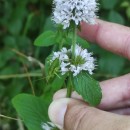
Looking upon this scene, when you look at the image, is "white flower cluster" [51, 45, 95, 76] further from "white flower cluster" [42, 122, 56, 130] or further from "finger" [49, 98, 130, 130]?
"white flower cluster" [42, 122, 56, 130]

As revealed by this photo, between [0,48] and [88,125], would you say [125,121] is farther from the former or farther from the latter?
[0,48]

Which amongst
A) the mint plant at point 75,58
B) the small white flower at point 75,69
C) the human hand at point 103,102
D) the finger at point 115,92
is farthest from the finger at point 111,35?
the small white flower at point 75,69

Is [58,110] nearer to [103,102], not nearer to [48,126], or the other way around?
[48,126]

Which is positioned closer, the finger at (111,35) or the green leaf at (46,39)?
the green leaf at (46,39)

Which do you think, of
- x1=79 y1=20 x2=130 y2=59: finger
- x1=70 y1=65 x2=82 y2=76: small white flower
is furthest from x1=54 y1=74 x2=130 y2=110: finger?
x1=70 y1=65 x2=82 y2=76: small white flower

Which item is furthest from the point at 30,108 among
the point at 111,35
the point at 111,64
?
the point at 111,64

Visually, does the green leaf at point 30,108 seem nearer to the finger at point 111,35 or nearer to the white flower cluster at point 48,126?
the white flower cluster at point 48,126
